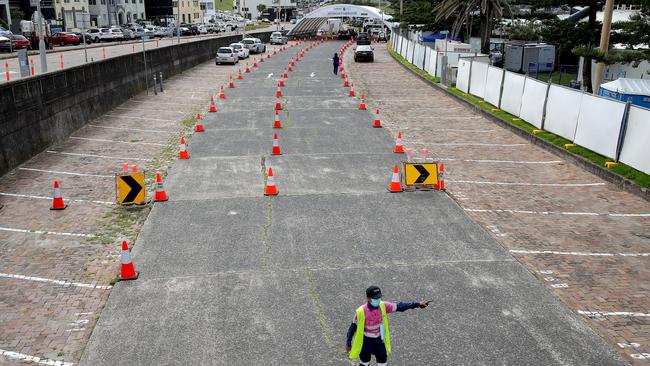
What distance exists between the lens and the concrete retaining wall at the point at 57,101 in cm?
1563

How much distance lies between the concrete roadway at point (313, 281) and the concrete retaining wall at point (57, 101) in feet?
15.2

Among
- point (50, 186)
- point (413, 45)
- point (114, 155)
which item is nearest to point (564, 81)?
point (413, 45)

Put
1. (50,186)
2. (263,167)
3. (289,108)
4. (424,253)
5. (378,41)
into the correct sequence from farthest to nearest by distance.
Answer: (378,41), (289,108), (263,167), (50,186), (424,253)

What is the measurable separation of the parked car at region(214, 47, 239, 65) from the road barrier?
964 inches

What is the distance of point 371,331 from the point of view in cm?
632

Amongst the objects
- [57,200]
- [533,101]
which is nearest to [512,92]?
[533,101]

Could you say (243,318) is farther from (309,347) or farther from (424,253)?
(424,253)

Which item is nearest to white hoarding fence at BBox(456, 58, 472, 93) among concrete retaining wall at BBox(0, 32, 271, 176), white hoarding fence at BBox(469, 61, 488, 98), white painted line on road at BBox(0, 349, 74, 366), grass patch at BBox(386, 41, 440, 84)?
white hoarding fence at BBox(469, 61, 488, 98)

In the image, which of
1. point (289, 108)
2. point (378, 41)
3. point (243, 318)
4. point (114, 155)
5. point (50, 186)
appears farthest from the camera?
point (378, 41)

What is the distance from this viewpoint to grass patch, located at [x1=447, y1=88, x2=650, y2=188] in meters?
14.0

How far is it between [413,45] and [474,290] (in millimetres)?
39965

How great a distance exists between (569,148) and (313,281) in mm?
11193

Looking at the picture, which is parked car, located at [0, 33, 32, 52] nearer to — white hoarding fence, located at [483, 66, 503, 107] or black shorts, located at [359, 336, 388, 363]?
white hoarding fence, located at [483, 66, 503, 107]

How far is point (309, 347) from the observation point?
7.35 metres
